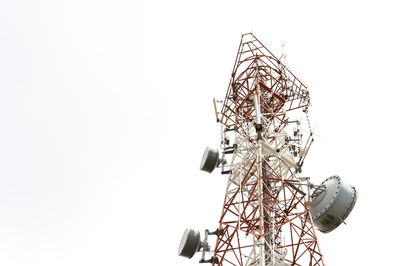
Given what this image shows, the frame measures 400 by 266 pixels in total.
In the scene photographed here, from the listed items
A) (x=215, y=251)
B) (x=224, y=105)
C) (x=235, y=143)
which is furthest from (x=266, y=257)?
(x=224, y=105)

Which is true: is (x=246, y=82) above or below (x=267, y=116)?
above

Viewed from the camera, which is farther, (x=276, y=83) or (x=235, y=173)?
(x=276, y=83)

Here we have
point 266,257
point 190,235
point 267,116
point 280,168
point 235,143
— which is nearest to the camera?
point 266,257

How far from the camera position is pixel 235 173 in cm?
1700

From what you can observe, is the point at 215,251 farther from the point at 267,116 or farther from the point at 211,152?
the point at 267,116

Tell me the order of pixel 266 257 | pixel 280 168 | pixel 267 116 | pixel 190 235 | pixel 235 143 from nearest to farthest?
pixel 266 257 < pixel 190 235 < pixel 280 168 < pixel 235 143 < pixel 267 116

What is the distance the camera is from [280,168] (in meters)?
16.8

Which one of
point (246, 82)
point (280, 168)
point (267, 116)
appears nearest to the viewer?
point (280, 168)

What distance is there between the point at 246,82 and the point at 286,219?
8501 millimetres

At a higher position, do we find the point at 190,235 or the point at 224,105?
the point at 224,105

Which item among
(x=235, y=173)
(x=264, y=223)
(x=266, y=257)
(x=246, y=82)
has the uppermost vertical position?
(x=246, y=82)

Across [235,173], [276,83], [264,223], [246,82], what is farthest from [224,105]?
[264,223]

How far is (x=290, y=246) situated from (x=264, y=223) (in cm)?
125

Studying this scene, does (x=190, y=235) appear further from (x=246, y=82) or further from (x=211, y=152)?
(x=246, y=82)
